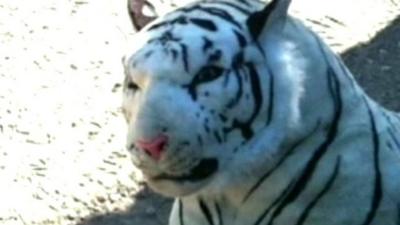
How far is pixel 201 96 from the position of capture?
263 centimetres

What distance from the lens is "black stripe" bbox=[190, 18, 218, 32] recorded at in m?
2.74

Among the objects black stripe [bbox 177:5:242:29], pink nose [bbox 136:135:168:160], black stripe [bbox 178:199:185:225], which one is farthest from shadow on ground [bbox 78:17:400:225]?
pink nose [bbox 136:135:168:160]

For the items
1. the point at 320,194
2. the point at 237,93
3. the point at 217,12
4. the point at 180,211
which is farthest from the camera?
the point at 180,211

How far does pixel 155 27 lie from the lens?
279 cm

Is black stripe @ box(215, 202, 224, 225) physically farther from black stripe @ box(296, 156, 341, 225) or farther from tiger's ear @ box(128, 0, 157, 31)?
tiger's ear @ box(128, 0, 157, 31)

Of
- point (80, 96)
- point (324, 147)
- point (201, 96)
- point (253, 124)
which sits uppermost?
point (201, 96)

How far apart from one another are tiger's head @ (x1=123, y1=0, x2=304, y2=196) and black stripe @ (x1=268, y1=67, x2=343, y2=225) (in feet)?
0.44

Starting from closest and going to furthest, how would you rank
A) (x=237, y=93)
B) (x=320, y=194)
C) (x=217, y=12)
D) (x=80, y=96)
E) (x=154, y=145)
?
(x=154, y=145)
(x=237, y=93)
(x=217, y=12)
(x=320, y=194)
(x=80, y=96)

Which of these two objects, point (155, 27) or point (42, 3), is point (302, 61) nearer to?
point (155, 27)

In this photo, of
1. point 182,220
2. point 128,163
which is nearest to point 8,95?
point 128,163

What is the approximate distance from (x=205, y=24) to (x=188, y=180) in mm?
325

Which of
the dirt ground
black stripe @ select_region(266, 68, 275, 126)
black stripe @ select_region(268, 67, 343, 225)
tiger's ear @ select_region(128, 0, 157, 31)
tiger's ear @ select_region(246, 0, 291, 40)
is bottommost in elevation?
the dirt ground

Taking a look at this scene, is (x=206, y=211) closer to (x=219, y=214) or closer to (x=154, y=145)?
(x=219, y=214)

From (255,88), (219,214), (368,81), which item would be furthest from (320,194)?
(368,81)
